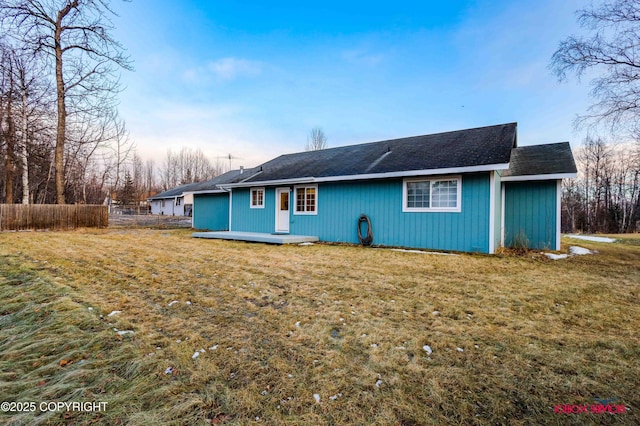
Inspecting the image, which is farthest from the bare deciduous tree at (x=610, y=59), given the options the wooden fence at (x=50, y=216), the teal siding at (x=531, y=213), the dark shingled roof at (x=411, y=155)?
the wooden fence at (x=50, y=216)

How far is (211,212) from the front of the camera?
55.0 feet

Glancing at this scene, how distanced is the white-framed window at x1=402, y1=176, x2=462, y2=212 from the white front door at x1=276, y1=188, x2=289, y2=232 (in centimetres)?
480

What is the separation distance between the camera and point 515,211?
9406 millimetres

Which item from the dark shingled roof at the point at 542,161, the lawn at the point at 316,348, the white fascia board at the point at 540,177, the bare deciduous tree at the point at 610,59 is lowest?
the lawn at the point at 316,348

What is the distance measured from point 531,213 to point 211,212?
14.9m

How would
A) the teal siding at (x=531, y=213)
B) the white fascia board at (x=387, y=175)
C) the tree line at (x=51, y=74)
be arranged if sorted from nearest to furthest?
the white fascia board at (x=387, y=175), the teal siding at (x=531, y=213), the tree line at (x=51, y=74)

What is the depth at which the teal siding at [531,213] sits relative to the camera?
882 centimetres

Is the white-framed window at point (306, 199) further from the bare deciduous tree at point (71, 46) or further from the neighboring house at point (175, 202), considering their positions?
the neighboring house at point (175, 202)

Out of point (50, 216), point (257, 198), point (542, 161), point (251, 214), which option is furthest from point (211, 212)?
point (542, 161)

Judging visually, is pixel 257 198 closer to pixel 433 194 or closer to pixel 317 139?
pixel 433 194

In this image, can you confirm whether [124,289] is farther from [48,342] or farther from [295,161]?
[295,161]

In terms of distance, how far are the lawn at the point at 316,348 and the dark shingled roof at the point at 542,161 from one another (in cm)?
449

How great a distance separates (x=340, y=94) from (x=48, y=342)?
53.2 feet

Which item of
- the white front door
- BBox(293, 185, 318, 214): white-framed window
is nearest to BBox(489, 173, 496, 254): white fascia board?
BBox(293, 185, 318, 214): white-framed window
